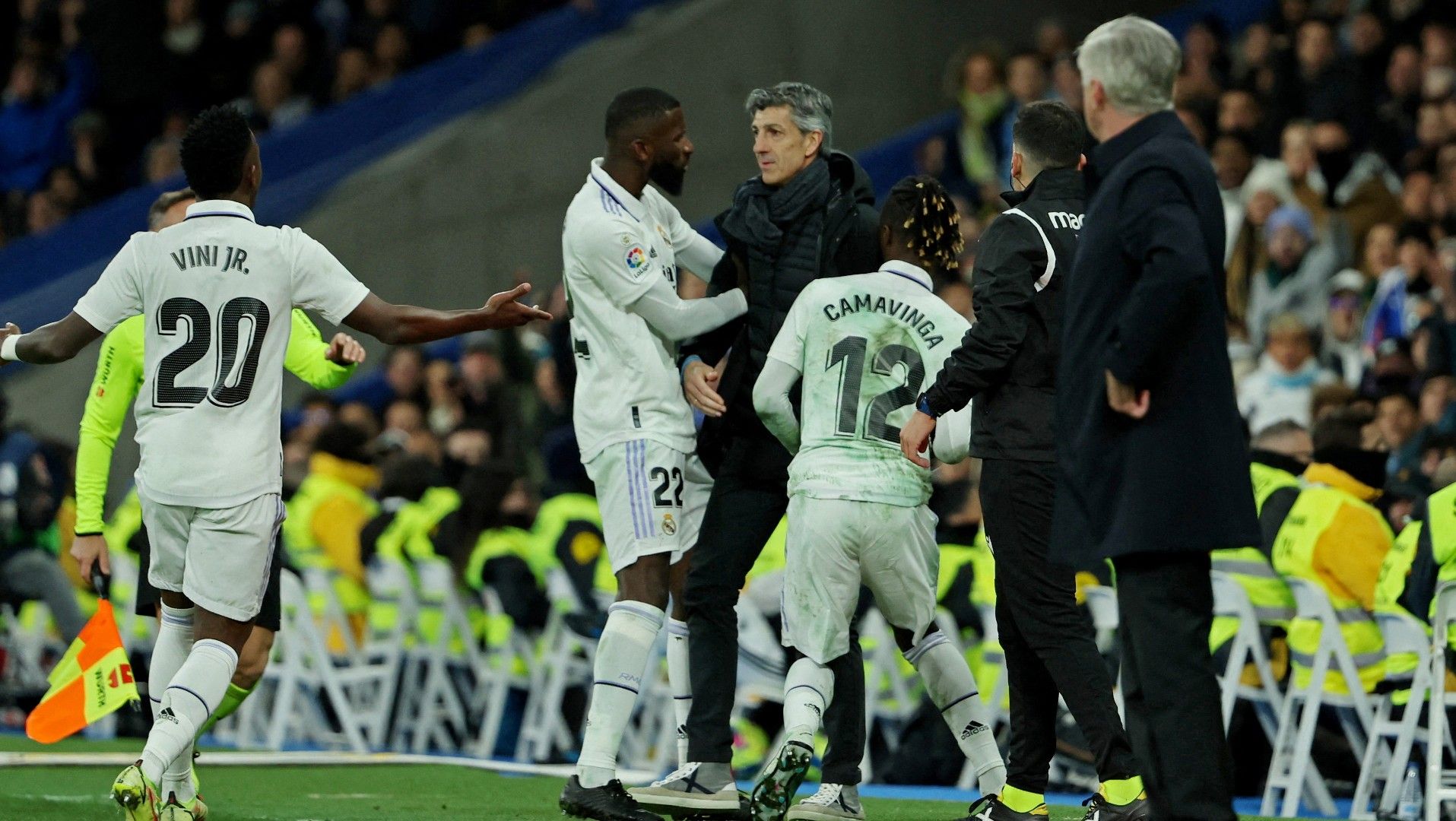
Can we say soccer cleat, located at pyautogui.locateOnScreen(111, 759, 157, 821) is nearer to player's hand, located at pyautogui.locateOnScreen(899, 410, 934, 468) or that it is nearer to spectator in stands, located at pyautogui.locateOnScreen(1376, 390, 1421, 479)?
player's hand, located at pyautogui.locateOnScreen(899, 410, 934, 468)

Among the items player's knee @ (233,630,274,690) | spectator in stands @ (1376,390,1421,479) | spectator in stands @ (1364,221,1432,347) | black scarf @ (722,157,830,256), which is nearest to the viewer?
black scarf @ (722,157,830,256)

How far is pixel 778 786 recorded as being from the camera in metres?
6.46

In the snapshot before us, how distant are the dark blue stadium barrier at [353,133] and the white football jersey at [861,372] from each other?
11974 millimetres

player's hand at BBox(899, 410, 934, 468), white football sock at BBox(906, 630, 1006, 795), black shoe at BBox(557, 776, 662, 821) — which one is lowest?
black shoe at BBox(557, 776, 662, 821)

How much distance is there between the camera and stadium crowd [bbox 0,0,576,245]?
2083 cm

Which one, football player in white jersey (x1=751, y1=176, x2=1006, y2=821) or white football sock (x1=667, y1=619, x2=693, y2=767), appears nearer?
football player in white jersey (x1=751, y1=176, x2=1006, y2=821)

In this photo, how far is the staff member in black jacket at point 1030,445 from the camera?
655cm

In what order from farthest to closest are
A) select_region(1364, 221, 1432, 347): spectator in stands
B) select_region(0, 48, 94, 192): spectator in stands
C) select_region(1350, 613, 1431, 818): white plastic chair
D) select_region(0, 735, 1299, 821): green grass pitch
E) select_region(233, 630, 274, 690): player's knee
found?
1. select_region(0, 48, 94, 192): spectator in stands
2. select_region(1364, 221, 1432, 347): spectator in stands
3. select_region(1350, 613, 1431, 818): white plastic chair
4. select_region(233, 630, 274, 690): player's knee
5. select_region(0, 735, 1299, 821): green grass pitch

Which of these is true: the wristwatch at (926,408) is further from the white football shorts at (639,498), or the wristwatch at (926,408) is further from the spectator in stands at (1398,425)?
the spectator in stands at (1398,425)

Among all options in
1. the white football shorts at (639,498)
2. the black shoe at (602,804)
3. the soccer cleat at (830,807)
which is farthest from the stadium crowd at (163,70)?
the black shoe at (602,804)

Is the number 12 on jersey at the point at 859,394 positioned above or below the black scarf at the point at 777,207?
below

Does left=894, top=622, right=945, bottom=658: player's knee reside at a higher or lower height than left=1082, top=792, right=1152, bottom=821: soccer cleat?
higher

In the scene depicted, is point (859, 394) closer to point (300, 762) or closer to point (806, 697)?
point (806, 697)

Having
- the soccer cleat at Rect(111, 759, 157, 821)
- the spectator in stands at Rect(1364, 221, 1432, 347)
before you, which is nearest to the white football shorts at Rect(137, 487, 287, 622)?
the soccer cleat at Rect(111, 759, 157, 821)
